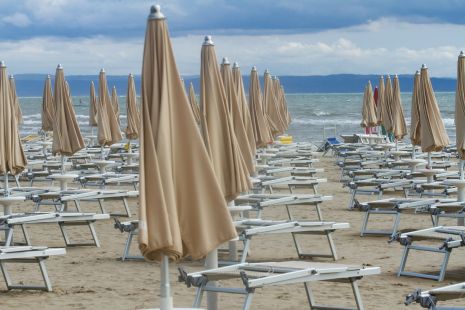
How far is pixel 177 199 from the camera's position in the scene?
5.18m

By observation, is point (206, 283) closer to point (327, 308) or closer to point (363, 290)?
point (327, 308)

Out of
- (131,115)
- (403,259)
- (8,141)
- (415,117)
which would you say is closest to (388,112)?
(131,115)

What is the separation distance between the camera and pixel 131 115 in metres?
19.4

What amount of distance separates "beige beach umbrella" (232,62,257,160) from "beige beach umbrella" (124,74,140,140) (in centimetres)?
687

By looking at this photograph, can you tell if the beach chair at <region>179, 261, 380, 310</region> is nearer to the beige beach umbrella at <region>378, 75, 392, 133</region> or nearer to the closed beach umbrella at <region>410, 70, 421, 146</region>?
the closed beach umbrella at <region>410, 70, 421, 146</region>

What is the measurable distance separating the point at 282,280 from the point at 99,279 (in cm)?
261

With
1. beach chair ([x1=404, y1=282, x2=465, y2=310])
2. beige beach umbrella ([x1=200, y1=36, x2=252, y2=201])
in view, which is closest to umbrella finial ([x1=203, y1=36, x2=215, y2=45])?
beige beach umbrella ([x1=200, y1=36, x2=252, y2=201])

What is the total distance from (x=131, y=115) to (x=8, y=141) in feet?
28.4

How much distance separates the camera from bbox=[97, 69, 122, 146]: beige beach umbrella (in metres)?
17.2

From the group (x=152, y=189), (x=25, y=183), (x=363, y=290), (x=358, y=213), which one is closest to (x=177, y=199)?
(x=152, y=189)

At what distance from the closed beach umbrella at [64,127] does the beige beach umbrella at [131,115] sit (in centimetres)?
540

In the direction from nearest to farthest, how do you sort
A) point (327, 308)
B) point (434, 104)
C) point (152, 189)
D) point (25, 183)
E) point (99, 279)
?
point (152, 189) < point (327, 308) < point (99, 279) < point (434, 104) < point (25, 183)

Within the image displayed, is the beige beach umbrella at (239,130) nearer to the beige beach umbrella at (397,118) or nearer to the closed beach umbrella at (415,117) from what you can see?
the closed beach umbrella at (415,117)

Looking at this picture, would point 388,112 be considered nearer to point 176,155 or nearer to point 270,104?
point 270,104
